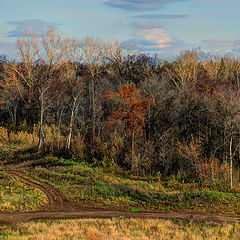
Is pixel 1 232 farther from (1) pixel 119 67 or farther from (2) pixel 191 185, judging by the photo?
(1) pixel 119 67

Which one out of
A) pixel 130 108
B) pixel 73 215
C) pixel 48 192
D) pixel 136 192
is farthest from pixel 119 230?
pixel 130 108

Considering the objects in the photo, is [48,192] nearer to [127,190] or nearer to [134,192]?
[127,190]

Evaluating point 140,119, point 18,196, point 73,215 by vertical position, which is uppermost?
point 140,119

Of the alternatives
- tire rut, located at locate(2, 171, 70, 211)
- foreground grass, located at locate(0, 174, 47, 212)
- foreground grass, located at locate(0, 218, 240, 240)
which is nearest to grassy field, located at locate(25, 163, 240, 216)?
tire rut, located at locate(2, 171, 70, 211)

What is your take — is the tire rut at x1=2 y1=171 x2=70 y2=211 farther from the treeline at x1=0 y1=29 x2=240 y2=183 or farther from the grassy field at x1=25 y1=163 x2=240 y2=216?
the treeline at x1=0 y1=29 x2=240 y2=183

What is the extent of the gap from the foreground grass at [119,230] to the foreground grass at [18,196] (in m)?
3.18

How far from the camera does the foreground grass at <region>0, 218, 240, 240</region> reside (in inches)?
632

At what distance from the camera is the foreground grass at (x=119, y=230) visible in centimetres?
1605

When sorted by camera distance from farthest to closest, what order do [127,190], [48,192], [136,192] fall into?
1. [127,190]
2. [48,192]
3. [136,192]

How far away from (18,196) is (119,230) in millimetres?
9838

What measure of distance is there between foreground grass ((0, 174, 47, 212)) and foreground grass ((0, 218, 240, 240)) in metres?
3.18

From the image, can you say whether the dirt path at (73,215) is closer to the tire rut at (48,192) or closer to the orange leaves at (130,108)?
the tire rut at (48,192)

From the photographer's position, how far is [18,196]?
23.3 meters

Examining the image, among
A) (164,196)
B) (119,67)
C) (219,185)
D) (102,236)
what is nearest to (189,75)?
(119,67)
